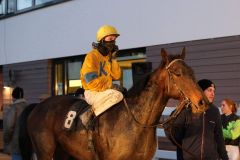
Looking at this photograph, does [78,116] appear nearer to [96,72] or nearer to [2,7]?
[96,72]

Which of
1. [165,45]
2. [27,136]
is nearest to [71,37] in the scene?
[165,45]

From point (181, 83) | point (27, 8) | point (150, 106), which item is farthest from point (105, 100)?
point (27, 8)

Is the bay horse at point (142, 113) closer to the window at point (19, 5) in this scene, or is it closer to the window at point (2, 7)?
the window at point (19, 5)

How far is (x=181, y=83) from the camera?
4.62m

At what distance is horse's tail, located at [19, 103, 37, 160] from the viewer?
23.0 ft

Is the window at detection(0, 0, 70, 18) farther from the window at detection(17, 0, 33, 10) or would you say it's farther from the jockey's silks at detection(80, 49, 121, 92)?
the jockey's silks at detection(80, 49, 121, 92)

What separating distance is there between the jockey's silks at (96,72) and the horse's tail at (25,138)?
5.92ft

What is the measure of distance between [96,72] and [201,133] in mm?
1405

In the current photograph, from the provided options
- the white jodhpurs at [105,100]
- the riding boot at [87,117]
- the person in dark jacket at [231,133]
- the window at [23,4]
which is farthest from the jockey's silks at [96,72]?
the window at [23,4]

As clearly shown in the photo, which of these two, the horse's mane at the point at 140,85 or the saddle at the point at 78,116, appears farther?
the saddle at the point at 78,116

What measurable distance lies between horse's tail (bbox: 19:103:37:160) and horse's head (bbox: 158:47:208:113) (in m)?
2.95

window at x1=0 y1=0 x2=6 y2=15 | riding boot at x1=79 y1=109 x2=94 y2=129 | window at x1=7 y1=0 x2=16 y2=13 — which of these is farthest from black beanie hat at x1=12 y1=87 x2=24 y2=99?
window at x1=0 y1=0 x2=6 y2=15

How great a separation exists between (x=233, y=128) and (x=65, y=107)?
2.20 meters

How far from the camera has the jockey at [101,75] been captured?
17.3 ft
